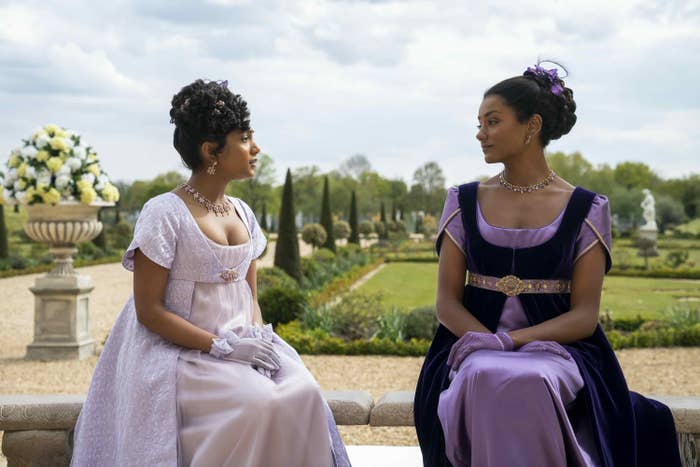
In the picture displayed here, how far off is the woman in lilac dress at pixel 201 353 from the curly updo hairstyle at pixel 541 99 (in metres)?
0.91

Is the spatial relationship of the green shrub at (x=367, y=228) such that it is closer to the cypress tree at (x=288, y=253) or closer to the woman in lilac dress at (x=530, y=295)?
the cypress tree at (x=288, y=253)

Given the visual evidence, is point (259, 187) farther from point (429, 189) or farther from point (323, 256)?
point (323, 256)

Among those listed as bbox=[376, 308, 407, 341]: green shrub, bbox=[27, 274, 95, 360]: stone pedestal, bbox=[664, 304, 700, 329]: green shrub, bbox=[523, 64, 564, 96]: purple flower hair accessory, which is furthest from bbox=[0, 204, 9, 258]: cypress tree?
bbox=[523, 64, 564, 96]: purple flower hair accessory

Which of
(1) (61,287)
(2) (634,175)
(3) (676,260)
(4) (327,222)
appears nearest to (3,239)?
(4) (327,222)

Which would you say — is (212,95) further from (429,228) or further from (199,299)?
(429,228)

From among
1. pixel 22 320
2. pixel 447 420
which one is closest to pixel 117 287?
pixel 22 320

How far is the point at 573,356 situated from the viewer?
250cm

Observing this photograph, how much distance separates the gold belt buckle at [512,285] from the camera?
260 cm

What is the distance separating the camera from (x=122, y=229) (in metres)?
27.2

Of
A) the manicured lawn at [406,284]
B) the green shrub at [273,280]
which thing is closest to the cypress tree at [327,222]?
the manicured lawn at [406,284]

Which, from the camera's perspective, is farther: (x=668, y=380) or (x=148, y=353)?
(x=668, y=380)

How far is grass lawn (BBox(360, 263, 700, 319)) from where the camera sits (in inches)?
525

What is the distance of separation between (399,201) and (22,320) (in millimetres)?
47794

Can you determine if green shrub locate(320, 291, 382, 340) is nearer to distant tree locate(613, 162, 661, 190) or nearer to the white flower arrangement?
the white flower arrangement
